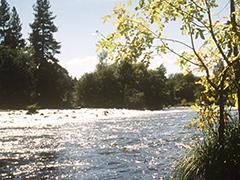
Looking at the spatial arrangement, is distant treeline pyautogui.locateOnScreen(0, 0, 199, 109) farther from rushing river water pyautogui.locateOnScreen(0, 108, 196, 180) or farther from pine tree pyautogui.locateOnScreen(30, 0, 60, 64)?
rushing river water pyautogui.locateOnScreen(0, 108, 196, 180)

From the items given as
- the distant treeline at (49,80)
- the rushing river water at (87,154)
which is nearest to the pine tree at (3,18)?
the distant treeline at (49,80)

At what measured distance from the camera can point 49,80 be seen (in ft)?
275

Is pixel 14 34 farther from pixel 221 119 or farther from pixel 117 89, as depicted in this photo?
pixel 221 119

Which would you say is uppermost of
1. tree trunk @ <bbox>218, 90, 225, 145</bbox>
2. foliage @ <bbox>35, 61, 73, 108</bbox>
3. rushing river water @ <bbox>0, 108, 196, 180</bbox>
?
foliage @ <bbox>35, 61, 73, 108</bbox>

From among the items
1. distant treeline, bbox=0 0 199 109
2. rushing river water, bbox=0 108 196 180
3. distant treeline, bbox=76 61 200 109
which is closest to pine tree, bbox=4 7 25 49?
distant treeline, bbox=0 0 199 109

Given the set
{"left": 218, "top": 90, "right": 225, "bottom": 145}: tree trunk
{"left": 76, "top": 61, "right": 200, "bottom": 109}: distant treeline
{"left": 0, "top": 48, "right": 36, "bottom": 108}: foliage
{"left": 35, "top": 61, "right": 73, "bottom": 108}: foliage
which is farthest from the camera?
{"left": 76, "top": 61, "right": 200, "bottom": 109}: distant treeline

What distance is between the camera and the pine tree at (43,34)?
3593 inches

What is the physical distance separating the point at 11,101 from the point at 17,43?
25.1 meters

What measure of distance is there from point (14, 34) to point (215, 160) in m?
88.8

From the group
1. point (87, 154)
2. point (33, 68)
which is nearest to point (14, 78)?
point (33, 68)

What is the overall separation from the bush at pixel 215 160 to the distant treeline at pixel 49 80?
55.4 meters

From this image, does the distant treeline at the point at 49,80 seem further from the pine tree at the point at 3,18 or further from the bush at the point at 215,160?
the bush at the point at 215,160

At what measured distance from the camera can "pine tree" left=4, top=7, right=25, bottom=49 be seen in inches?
3541

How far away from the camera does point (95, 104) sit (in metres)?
99.9
